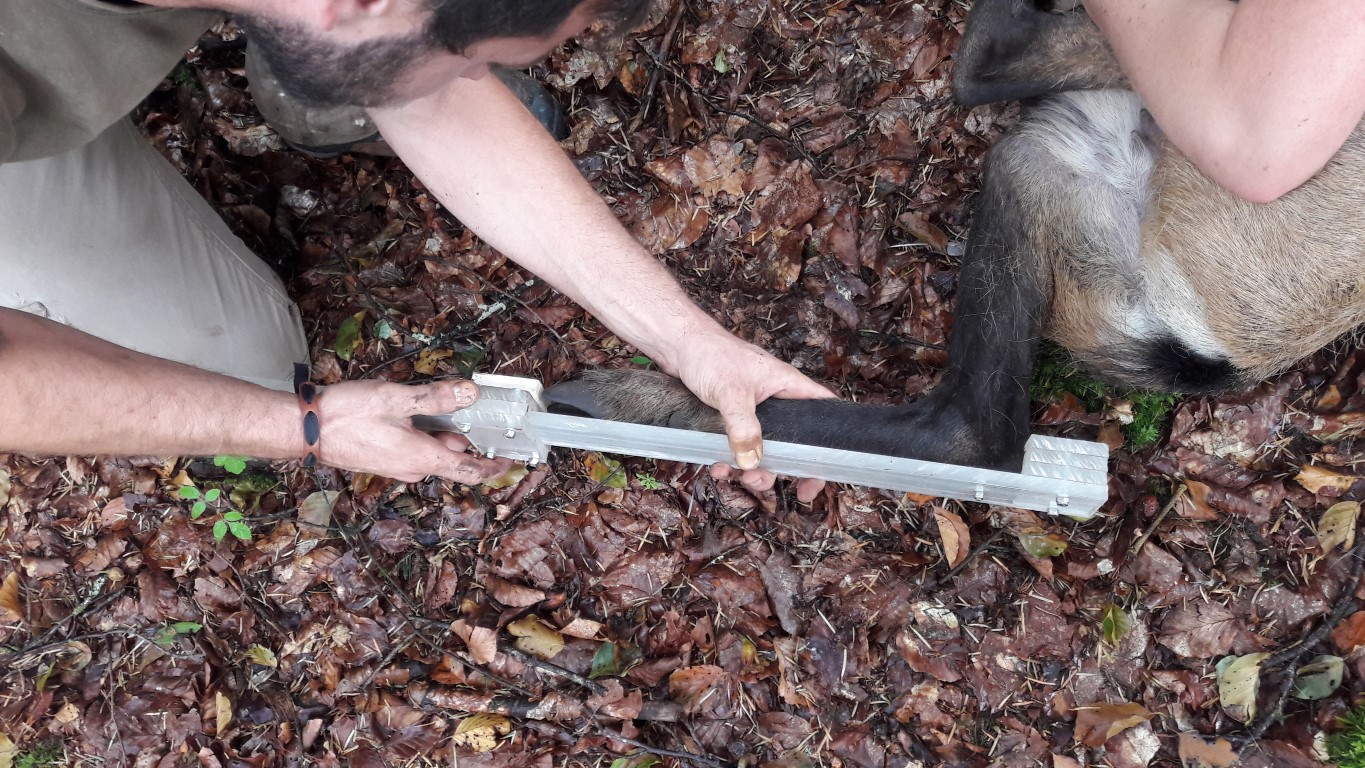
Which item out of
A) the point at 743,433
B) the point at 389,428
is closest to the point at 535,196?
the point at 389,428

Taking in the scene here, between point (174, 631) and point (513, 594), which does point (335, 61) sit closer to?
point (513, 594)

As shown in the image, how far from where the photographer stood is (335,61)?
1.57 metres

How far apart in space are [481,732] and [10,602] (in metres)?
1.80

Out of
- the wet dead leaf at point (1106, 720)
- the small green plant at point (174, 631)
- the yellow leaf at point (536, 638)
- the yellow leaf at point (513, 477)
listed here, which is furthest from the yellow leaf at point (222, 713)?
the wet dead leaf at point (1106, 720)

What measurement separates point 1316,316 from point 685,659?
207 cm

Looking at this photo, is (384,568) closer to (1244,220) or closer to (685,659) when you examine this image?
(685,659)

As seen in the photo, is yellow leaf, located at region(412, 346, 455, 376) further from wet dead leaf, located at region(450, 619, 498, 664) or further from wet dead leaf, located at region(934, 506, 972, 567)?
wet dead leaf, located at region(934, 506, 972, 567)

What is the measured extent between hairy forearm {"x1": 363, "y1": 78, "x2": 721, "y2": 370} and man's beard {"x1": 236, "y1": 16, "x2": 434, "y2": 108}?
0.64 metres

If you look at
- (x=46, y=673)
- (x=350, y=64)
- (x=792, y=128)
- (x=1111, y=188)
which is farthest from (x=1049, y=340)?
(x=46, y=673)

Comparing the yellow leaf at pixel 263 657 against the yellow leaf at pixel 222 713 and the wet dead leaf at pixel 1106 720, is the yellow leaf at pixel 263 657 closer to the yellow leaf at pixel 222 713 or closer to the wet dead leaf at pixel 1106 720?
the yellow leaf at pixel 222 713

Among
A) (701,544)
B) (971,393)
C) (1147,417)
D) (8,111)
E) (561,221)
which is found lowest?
(701,544)

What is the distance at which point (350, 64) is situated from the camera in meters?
1.57

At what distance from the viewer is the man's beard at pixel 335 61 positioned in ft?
5.04

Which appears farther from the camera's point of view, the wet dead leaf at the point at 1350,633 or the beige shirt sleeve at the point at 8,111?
the wet dead leaf at the point at 1350,633
